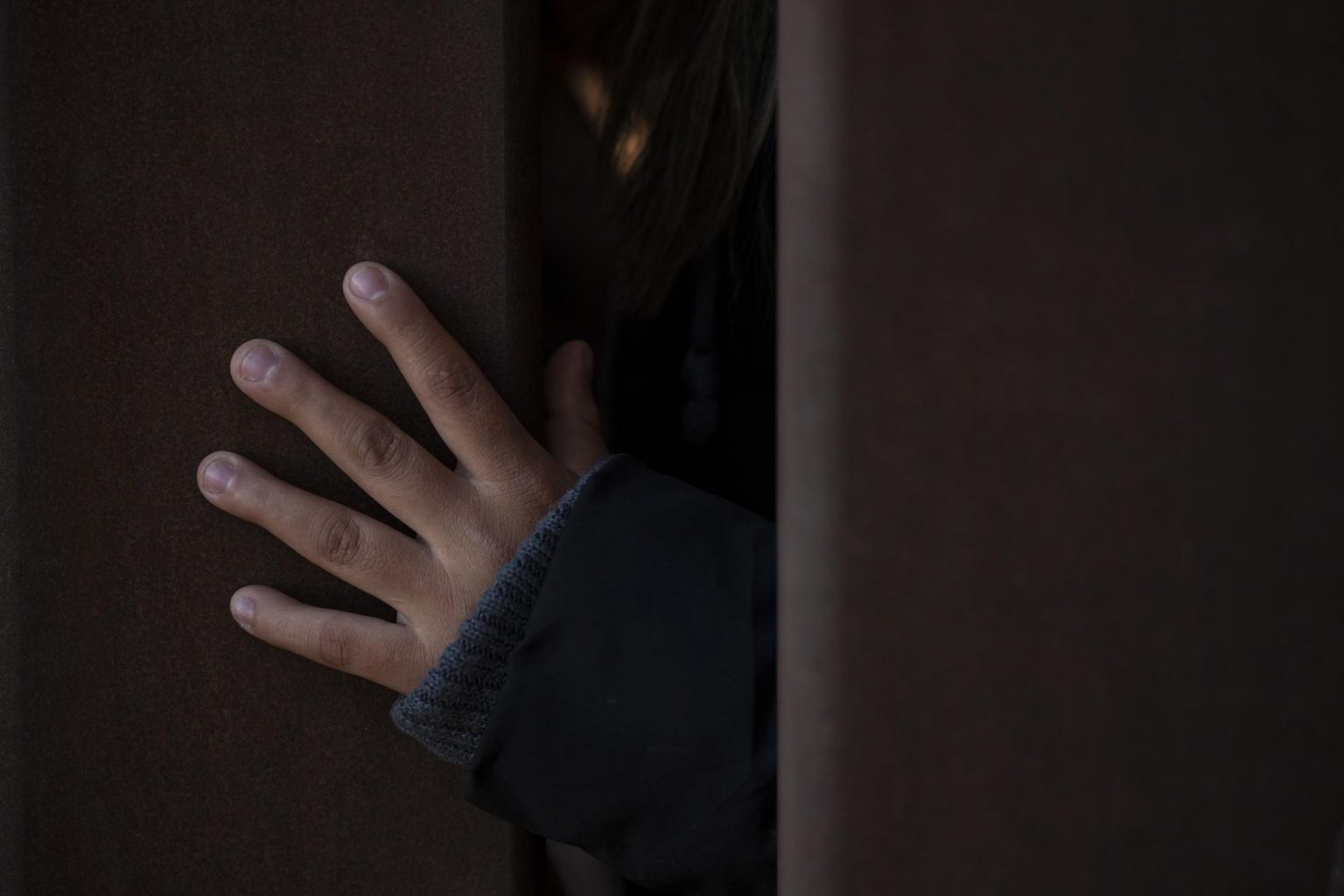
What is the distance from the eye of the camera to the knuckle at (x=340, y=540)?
21.9 inches

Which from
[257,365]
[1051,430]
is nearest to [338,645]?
[257,365]

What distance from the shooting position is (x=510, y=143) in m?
0.55

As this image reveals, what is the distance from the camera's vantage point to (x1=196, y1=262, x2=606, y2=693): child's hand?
1.78 feet

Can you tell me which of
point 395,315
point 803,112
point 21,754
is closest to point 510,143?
point 395,315

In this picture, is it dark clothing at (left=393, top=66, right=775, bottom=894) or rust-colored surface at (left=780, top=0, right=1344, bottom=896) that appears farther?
dark clothing at (left=393, top=66, right=775, bottom=894)

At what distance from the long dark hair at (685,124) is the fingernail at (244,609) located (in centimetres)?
40

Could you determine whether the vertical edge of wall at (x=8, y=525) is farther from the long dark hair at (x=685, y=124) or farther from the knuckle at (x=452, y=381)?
the long dark hair at (x=685, y=124)

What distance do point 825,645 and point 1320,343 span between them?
8.3 inches

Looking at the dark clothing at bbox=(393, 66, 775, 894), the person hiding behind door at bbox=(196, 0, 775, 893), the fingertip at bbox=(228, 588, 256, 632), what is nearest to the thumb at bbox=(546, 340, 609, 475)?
the person hiding behind door at bbox=(196, 0, 775, 893)

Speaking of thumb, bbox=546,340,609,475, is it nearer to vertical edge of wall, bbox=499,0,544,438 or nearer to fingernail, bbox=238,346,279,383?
vertical edge of wall, bbox=499,0,544,438

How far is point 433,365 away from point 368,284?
59 millimetres

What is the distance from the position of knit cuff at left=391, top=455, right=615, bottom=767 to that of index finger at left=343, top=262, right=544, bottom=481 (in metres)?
0.07

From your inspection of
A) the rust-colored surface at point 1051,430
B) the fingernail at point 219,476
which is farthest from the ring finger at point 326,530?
the rust-colored surface at point 1051,430

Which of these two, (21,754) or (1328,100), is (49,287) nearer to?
(21,754)
